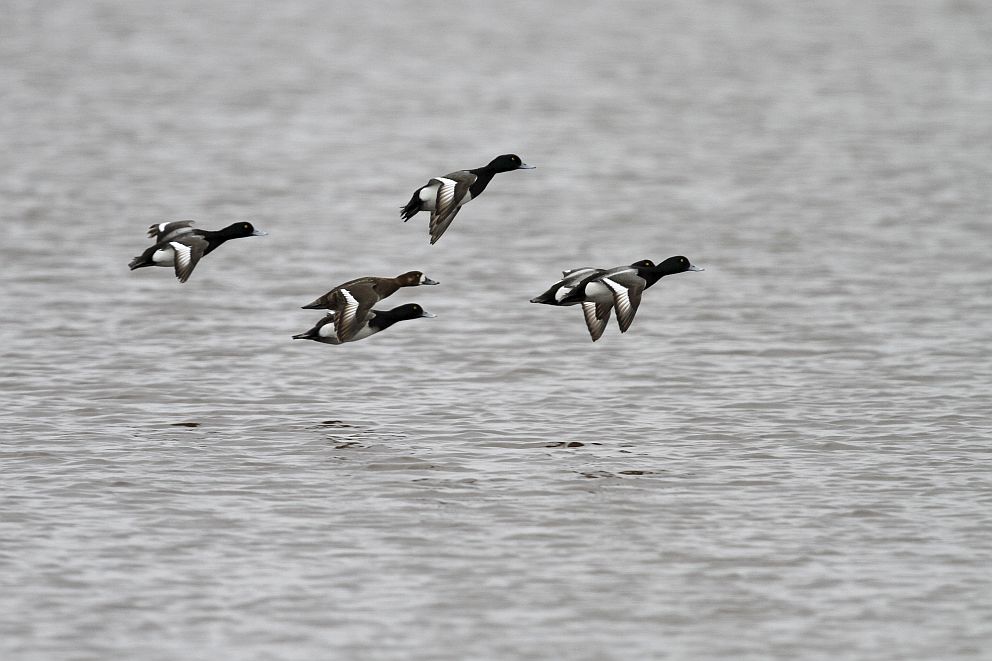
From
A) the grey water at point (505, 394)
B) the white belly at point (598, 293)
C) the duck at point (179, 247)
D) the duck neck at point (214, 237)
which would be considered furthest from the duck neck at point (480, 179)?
the duck neck at point (214, 237)

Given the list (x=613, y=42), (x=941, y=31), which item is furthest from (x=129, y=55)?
(x=941, y=31)

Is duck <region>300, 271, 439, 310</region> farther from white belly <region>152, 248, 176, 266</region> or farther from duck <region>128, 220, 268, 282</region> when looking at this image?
white belly <region>152, 248, 176, 266</region>

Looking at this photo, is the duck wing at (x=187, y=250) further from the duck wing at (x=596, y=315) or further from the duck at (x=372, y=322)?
the duck wing at (x=596, y=315)

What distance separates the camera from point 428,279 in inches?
578

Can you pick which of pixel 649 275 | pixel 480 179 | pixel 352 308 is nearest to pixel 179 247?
pixel 352 308

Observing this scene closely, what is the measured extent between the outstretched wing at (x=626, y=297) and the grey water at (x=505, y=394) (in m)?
1.13

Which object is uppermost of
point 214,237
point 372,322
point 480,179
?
point 480,179

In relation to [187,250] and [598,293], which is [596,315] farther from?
[187,250]

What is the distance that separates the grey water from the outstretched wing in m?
1.13

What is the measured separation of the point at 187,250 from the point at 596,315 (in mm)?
3455

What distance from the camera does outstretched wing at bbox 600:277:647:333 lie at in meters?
14.0

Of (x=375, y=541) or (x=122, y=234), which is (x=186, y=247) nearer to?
(x=375, y=541)

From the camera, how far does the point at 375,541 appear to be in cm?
1186

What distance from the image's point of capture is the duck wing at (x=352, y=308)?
14.6 meters
